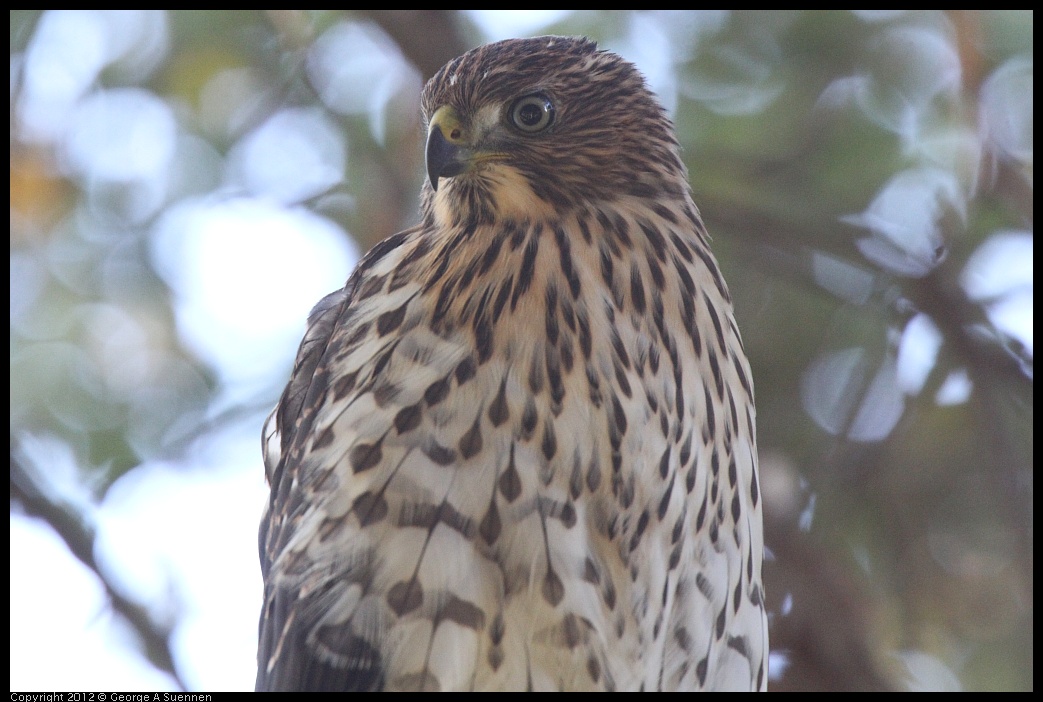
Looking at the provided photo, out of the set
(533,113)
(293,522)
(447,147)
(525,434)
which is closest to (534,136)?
(533,113)

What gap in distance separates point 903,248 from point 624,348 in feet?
4.10

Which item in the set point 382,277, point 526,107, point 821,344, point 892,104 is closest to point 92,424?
point 382,277

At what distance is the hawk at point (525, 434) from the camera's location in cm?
299

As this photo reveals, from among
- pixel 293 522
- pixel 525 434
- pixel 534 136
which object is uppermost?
pixel 534 136

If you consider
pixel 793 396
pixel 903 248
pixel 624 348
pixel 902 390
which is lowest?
pixel 793 396

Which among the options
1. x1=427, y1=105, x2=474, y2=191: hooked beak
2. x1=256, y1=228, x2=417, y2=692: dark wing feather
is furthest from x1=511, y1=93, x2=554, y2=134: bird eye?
x1=256, y1=228, x2=417, y2=692: dark wing feather

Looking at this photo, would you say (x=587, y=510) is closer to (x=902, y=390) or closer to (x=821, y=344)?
(x=902, y=390)

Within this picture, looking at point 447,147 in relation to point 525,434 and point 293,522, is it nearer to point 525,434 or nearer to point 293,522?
point 525,434

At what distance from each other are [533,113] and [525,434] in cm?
102

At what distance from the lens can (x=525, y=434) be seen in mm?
3039

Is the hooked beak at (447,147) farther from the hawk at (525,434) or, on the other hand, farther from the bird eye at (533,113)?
the bird eye at (533,113)
